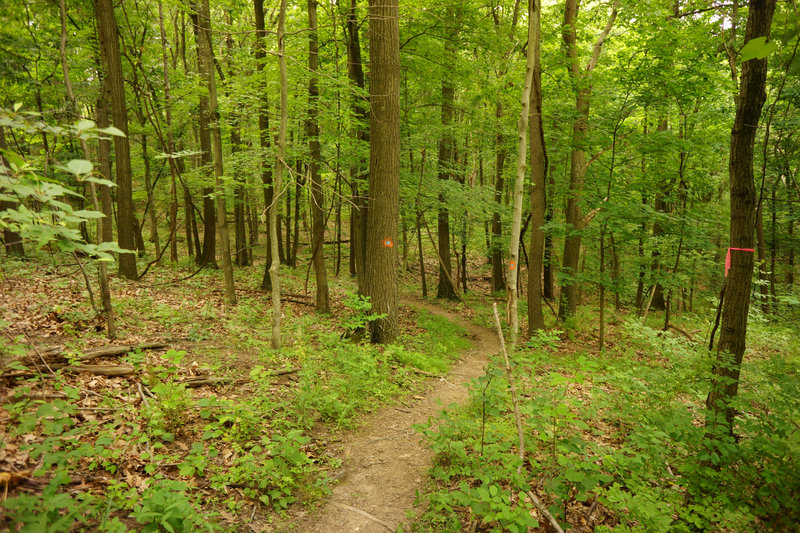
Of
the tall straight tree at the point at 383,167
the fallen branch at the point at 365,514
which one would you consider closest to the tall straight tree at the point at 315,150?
the tall straight tree at the point at 383,167

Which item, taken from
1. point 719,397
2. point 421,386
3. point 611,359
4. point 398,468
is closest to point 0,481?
point 398,468

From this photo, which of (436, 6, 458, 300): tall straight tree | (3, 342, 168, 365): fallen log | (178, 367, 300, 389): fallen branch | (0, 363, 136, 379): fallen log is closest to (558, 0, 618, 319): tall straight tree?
(436, 6, 458, 300): tall straight tree

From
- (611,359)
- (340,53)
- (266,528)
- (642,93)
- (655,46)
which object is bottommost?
(611,359)

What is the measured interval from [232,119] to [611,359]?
41.4 ft

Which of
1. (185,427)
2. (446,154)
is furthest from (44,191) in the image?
(446,154)

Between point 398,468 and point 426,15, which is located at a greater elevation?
point 426,15

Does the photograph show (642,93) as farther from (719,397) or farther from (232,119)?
(232,119)

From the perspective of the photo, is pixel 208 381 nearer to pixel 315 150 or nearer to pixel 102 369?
pixel 102 369

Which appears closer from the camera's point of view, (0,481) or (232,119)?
(0,481)

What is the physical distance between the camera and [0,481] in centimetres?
239

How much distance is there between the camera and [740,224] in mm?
3928

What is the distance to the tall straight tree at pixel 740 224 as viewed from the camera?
367 centimetres

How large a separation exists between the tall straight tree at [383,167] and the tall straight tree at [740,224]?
5125mm

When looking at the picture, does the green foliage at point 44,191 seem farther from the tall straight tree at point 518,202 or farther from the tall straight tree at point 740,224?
the tall straight tree at point 740,224
